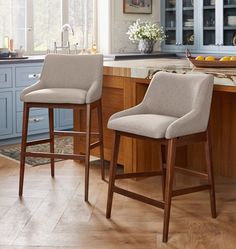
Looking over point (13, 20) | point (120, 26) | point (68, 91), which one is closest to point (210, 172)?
point (68, 91)

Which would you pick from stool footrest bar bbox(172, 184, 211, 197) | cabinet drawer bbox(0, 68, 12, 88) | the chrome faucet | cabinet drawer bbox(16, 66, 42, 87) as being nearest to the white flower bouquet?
the chrome faucet

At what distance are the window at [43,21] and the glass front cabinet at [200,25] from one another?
42.9 inches

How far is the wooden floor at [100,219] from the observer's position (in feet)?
9.48

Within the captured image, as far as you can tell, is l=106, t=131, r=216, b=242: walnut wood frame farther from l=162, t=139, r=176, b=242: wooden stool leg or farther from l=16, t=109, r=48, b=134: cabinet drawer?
l=16, t=109, r=48, b=134: cabinet drawer

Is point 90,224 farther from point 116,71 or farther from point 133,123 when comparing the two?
point 116,71

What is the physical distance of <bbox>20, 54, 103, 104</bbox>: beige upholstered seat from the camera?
3.72 m

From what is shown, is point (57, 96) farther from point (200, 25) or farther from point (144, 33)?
point (200, 25)

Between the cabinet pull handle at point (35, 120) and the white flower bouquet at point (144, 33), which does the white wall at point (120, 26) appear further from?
the cabinet pull handle at point (35, 120)

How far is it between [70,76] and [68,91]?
0.85ft

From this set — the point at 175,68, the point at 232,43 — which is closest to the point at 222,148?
the point at 175,68

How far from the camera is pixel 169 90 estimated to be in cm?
329

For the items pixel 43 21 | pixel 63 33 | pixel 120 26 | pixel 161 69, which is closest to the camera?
pixel 161 69

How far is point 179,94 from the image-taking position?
3.26 m

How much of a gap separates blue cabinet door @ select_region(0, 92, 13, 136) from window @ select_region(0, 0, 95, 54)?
949 mm
